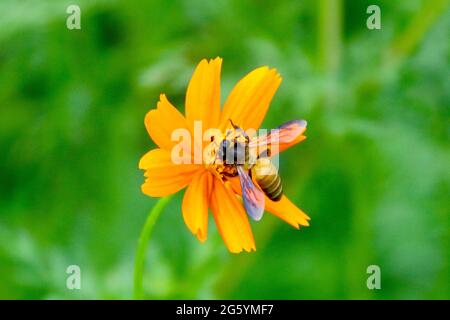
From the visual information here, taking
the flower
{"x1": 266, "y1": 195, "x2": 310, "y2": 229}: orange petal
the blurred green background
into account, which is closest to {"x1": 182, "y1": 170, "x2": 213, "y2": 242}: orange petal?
the flower

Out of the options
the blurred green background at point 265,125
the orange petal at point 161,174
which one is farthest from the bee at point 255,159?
the blurred green background at point 265,125

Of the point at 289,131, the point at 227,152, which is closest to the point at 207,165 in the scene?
the point at 227,152

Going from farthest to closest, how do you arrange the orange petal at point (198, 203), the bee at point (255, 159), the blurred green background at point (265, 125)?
the blurred green background at point (265, 125) → the bee at point (255, 159) → the orange petal at point (198, 203)

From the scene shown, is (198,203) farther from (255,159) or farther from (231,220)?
(255,159)

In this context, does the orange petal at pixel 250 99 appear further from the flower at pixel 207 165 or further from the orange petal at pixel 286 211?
the orange petal at pixel 286 211
